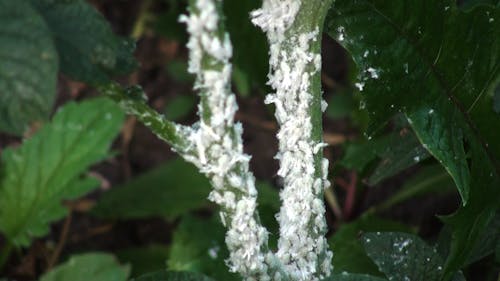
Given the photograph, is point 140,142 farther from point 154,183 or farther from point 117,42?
point 117,42

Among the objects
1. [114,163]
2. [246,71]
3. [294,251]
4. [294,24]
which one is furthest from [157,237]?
[294,24]

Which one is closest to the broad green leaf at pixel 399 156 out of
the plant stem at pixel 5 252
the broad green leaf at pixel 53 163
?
the broad green leaf at pixel 53 163

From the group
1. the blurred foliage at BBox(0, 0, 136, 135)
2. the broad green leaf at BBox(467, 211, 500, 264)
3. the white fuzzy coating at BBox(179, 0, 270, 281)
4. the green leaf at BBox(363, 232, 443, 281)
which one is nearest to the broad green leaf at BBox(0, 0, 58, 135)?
the blurred foliage at BBox(0, 0, 136, 135)

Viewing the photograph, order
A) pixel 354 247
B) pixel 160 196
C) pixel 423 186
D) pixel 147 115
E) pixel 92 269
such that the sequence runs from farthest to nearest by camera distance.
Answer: pixel 160 196 < pixel 423 186 < pixel 92 269 < pixel 354 247 < pixel 147 115

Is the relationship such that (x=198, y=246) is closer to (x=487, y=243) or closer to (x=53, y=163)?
(x=53, y=163)

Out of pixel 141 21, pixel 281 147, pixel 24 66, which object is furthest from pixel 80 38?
pixel 141 21

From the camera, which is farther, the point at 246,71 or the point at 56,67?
the point at 246,71
